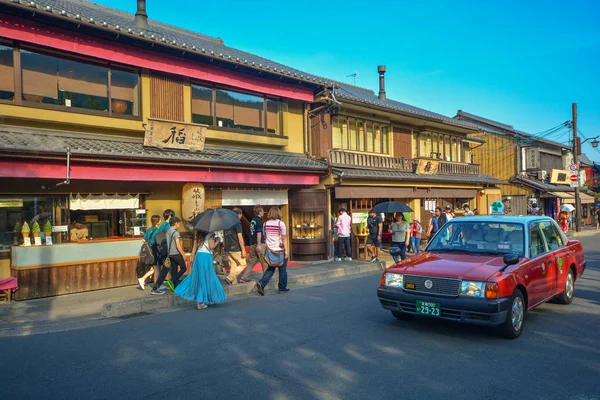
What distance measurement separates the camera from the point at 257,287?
33.3 ft

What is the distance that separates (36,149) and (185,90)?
15.5ft

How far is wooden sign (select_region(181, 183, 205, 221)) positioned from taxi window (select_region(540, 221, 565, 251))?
789cm

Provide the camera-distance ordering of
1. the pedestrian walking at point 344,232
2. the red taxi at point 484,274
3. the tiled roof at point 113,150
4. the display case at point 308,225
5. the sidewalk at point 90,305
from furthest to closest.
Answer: the display case at point 308,225 < the pedestrian walking at point 344,232 < the tiled roof at point 113,150 < the sidewalk at point 90,305 < the red taxi at point 484,274

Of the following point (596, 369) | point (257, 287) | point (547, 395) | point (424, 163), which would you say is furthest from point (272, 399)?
point (424, 163)

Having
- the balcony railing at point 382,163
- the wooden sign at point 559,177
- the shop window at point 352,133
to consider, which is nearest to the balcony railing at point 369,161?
the balcony railing at point 382,163

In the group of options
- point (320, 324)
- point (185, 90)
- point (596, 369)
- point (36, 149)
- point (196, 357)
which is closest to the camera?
point (596, 369)

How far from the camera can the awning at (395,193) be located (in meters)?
16.1

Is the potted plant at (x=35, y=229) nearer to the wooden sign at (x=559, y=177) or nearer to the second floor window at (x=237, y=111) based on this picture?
the second floor window at (x=237, y=111)

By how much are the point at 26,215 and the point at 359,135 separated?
12239 millimetres

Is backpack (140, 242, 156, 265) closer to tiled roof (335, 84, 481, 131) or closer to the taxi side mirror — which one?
the taxi side mirror

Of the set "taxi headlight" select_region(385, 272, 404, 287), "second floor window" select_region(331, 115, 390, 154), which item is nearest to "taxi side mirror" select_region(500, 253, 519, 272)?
"taxi headlight" select_region(385, 272, 404, 287)

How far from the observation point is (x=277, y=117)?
1516 cm

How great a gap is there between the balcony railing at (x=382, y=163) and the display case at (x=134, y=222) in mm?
6761

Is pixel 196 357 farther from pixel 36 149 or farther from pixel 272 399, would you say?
pixel 36 149
